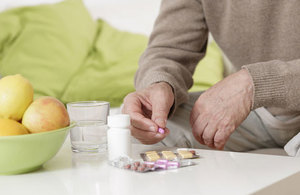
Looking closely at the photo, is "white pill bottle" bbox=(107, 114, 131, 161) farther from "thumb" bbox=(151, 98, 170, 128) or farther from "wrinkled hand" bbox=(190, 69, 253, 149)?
"wrinkled hand" bbox=(190, 69, 253, 149)

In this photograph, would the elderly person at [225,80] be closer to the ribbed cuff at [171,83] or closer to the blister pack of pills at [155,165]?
the ribbed cuff at [171,83]

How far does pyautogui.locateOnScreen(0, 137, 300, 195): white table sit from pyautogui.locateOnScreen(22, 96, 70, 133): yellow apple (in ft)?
0.26

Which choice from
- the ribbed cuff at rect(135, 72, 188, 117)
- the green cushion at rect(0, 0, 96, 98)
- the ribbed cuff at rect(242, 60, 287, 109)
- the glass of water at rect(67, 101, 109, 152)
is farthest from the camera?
the green cushion at rect(0, 0, 96, 98)

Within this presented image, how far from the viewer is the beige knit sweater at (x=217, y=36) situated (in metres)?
1.29

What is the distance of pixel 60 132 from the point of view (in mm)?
775

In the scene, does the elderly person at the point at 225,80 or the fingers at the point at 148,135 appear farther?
the elderly person at the point at 225,80

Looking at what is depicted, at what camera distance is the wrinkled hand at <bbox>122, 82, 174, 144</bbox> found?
92cm

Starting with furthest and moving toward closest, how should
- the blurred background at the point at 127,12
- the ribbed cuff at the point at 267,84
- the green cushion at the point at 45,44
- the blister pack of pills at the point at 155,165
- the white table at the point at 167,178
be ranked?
the blurred background at the point at 127,12, the green cushion at the point at 45,44, the ribbed cuff at the point at 267,84, the blister pack of pills at the point at 155,165, the white table at the point at 167,178

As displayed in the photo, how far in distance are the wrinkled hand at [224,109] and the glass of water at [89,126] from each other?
0.88 feet

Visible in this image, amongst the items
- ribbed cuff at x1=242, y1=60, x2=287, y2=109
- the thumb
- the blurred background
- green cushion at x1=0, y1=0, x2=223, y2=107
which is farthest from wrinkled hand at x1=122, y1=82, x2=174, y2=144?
the blurred background

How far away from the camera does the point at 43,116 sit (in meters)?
0.77

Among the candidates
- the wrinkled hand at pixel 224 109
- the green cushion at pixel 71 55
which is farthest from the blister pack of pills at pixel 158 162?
the green cushion at pixel 71 55

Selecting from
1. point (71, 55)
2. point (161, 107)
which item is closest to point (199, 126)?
point (161, 107)

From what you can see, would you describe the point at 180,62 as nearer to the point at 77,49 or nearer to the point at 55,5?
the point at 77,49
